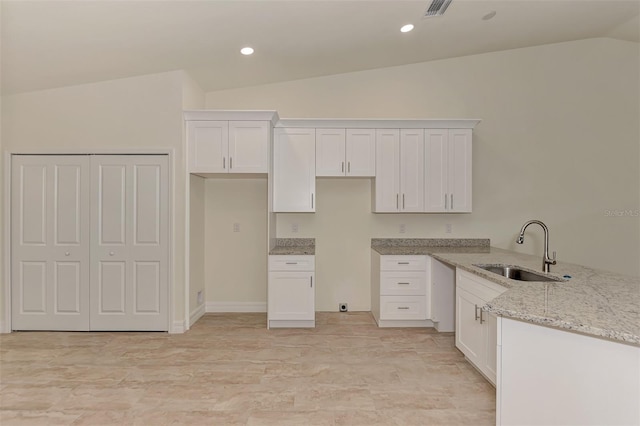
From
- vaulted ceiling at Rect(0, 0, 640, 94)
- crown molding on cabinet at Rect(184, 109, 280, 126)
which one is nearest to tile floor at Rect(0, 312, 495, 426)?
crown molding on cabinet at Rect(184, 109, 280, 126)

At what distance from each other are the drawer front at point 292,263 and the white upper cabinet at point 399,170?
1072 millimetres

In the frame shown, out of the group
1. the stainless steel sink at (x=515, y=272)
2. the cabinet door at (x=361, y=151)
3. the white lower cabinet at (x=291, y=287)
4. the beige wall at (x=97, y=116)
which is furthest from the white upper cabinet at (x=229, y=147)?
the stainless steel sink at (x=515, y=272)

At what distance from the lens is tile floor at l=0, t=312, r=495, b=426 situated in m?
2.15

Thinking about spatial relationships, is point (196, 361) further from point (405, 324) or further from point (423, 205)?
point (423, 205)

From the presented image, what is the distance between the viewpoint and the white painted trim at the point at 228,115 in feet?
11.8

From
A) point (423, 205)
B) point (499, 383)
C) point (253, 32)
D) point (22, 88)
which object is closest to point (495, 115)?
point (423, 205)

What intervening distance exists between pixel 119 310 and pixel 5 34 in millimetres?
2711

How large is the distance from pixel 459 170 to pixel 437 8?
1796 millimetres

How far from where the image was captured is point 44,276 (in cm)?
360

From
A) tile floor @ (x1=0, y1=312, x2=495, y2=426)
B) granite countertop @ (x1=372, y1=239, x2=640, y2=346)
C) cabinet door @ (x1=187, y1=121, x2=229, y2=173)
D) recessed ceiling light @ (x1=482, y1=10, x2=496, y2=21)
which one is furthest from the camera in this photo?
cabinet door @ (x1=187, y1=121, x2=229, y2=173)

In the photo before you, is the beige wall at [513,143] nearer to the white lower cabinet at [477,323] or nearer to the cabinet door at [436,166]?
the cabinet door at [436,166]

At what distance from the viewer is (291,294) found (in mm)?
3674

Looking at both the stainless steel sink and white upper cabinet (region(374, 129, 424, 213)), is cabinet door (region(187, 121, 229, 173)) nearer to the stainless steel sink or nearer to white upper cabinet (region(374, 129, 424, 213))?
white upper cabinet (region(374, 129, 424, 213))

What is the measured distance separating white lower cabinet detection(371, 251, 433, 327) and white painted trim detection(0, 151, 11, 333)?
4151 millimetres
